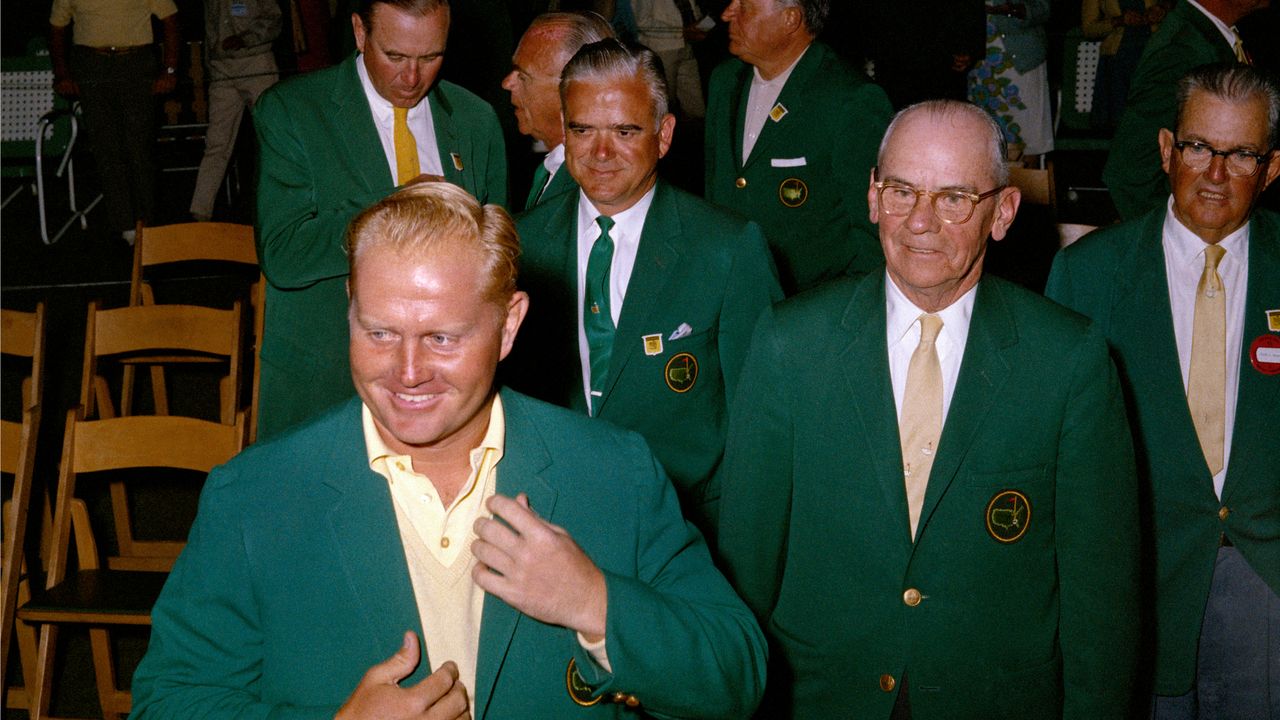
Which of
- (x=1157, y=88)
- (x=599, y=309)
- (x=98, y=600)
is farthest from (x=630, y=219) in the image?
(x=98, y=600)

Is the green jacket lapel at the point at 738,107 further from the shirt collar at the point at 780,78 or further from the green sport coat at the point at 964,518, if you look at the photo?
the green sport coat at the point at 964,518

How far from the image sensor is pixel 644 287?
2.83 m

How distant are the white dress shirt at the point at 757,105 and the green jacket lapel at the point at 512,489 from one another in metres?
2.48

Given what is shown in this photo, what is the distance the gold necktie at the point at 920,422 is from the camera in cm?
211

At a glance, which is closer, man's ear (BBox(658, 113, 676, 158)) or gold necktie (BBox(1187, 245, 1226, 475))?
gold necktie (BBox(1187, 245, 1226, 475))

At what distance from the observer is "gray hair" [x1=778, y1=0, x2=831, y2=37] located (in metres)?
3.89

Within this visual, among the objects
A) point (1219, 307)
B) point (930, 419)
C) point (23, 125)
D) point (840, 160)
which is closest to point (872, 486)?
point (930, 419)

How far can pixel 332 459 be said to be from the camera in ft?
5.36

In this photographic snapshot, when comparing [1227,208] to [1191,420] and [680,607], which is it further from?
[680,607]

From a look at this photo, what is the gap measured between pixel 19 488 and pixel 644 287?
198 cm

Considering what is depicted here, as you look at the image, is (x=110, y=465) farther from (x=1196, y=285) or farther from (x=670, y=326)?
(x=1196, y=285)

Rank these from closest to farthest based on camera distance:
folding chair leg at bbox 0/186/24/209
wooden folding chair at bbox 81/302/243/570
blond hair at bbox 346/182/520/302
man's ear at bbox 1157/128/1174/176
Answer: blond hair at bbox 346/182/520/302, man's ear at bbox 1157/128/1174/176, wooden folding chair at bbox 81/302/243/570, folding chair leg at bbox 0/186/24/209

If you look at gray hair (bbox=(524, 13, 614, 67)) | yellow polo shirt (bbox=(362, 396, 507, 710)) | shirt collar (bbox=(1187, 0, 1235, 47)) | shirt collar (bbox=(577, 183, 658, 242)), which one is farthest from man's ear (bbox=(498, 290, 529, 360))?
shirt collar (bbox=(1187, 0, 1235, 47))

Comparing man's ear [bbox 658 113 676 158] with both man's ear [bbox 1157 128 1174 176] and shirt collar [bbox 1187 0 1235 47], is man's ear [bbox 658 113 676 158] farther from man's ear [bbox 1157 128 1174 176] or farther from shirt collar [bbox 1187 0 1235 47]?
shirt collar [bbox 1187 0 1235 47]
